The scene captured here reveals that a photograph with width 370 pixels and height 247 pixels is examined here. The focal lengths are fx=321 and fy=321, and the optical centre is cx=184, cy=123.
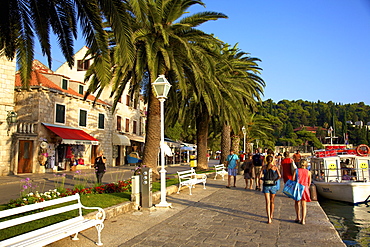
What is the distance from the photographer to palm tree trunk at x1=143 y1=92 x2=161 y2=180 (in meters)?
14.7

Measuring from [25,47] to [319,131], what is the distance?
153263mm

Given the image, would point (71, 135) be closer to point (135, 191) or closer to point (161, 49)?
point (161, 49)

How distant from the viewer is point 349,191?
15.6m

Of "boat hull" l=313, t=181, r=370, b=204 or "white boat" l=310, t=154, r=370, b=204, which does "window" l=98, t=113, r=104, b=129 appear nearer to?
"white boat" l=310, t=154, r=370, b=204

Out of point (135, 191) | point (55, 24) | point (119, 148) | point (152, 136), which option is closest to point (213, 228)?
point (135, 191)

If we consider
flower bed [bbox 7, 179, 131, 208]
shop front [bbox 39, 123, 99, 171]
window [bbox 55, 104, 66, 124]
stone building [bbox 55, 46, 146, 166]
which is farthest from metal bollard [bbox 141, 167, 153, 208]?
stone building [bbox 55, 46, 146, 166]

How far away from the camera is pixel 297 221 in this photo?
829 cm

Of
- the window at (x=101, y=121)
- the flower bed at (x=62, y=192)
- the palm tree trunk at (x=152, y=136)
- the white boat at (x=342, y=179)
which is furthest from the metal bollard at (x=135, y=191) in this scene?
the window at (x=101, y=121)

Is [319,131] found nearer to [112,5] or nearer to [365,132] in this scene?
[365,132]

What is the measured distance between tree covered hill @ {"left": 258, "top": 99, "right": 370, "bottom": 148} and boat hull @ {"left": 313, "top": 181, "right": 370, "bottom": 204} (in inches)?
3899

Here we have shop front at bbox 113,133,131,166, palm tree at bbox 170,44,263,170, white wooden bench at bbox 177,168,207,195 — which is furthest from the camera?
shop front at bbox 113,133,131,166

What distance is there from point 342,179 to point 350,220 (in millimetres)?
6609

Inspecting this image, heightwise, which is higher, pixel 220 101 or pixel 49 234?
pixel 220 101

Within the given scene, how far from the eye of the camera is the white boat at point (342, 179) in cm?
1555
